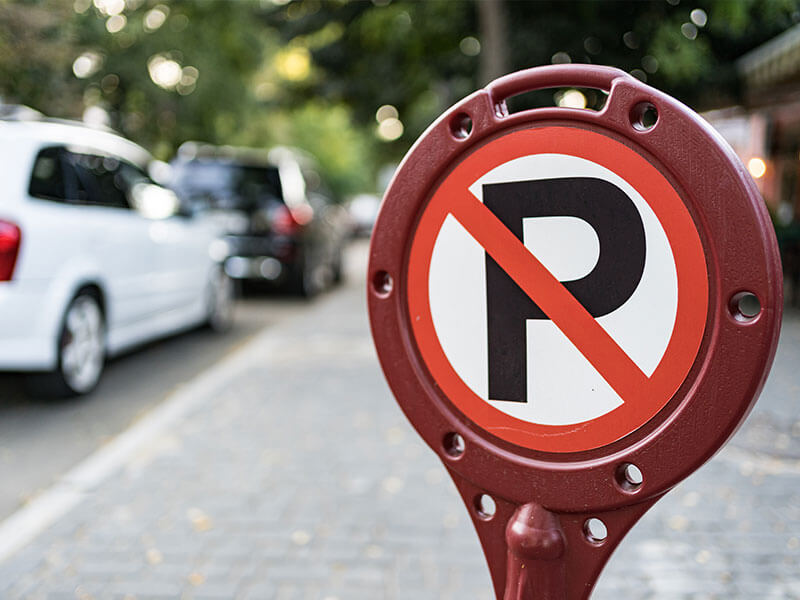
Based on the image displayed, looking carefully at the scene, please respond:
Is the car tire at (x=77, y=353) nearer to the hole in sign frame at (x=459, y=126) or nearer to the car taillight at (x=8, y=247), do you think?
the car taillight at (x=8, y=247)

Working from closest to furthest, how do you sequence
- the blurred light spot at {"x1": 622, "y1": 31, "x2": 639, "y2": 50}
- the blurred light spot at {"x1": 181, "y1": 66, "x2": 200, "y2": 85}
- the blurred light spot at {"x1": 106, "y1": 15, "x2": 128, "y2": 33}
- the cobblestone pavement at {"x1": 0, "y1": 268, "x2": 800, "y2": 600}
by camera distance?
the cobblestone pavement at {"x1": 0, "y1": 268, "x2": 800, "y2": 600}
the blurred light spot at {"x1": 622, "y1": 31, "x2": 639, "y2": 50}
the blurred light spot at {"x1": 106, "y1": 15, "x2": 128, "y2": 33}
the blurred light spot at {"x1": 181, "y1": 66, "x2": 200, "y2": 85}

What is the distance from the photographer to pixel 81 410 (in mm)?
5688

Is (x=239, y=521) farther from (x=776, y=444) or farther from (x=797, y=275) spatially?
(x=797, y=275)

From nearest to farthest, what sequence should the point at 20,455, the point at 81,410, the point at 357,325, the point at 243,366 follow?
the point at 20,455
the point at 81,410
the point at 243,366
the point at 357,325

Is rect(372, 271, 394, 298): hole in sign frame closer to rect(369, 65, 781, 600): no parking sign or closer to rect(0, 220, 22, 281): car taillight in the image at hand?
rect(369, 65, 781, 600): no parking sign

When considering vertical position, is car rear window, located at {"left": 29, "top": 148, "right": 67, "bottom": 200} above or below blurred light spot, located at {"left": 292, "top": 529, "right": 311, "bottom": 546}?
above

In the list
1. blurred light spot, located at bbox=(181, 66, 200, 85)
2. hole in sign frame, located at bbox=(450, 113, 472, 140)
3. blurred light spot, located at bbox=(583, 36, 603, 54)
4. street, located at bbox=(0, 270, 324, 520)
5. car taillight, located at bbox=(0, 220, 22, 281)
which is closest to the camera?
hole in sign frame, located at bbox=(450, 113, 472, 140)

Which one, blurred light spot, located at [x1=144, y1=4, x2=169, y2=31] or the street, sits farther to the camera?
blurred light spot, located at [x1=144, y1=4, x2=169, y2=31]

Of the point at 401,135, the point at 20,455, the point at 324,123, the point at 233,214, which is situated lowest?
the point at 20,455

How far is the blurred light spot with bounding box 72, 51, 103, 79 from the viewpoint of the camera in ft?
47.3

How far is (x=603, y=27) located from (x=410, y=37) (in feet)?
9.59

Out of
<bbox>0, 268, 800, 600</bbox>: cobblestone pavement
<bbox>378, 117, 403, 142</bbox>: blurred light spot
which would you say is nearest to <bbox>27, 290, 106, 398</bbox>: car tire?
<bbox>0, 268, 800, 600</bbox>: cobblestone pavement

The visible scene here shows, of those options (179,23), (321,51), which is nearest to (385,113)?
(321,51)

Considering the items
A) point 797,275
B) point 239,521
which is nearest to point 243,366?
point 239,521
